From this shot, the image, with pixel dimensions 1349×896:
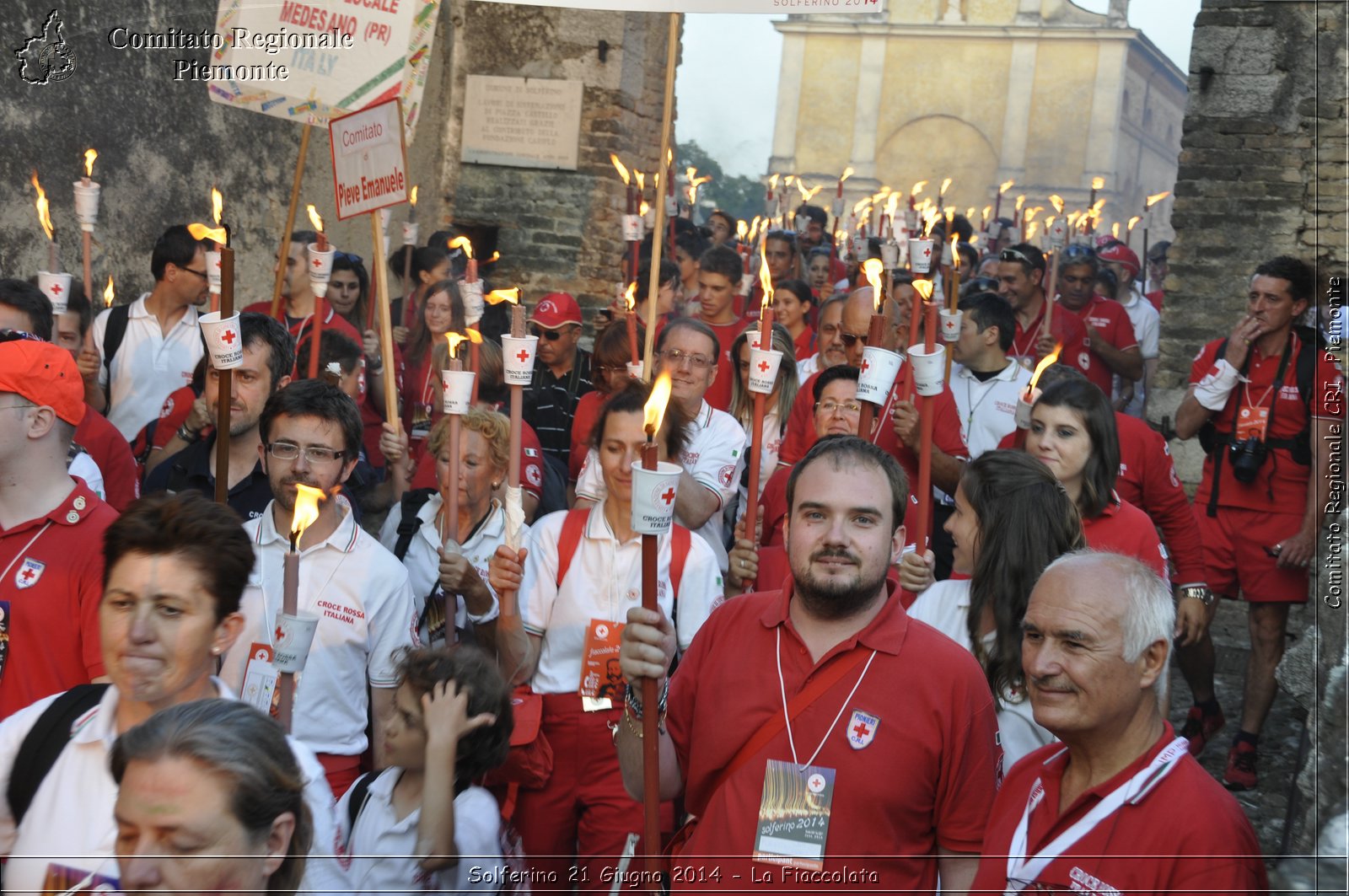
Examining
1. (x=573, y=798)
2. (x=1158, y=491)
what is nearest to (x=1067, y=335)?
(x=1158, y=491)

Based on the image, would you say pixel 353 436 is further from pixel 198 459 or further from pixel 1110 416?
pixel 1110 416

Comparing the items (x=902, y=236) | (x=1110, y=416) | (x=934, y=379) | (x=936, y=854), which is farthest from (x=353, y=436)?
(x=902, y=236)

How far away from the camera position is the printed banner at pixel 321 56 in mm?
6055

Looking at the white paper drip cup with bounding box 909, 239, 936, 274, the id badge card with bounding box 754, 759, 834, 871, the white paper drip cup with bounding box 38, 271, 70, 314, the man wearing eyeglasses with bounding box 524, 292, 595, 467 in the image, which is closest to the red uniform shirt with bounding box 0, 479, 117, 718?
the id badge card with bounding box 754, 759, 834, 871

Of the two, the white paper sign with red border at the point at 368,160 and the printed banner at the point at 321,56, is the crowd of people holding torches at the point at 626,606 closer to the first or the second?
the white paper sign with red border at the point at 368,160

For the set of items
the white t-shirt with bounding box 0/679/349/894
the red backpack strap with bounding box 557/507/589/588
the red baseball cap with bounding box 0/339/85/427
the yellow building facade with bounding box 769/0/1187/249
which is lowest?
the white t-shirt with bounding box 0/679/349/894

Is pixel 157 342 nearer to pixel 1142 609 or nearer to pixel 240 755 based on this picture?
pixel 240 755

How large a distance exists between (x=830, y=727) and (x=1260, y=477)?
407 cm

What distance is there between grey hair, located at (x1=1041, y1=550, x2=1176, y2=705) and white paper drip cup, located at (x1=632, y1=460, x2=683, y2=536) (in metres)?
0.77

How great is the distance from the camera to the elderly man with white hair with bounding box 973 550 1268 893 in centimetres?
244

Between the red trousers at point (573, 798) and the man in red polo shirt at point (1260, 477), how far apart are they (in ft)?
9.95

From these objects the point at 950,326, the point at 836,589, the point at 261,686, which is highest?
the point at 950,326

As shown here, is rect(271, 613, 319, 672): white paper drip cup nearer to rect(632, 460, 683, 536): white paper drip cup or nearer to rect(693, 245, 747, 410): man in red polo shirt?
rect(632, 460, 683, 536): white paper drip cup

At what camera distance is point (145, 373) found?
20.6 feet
